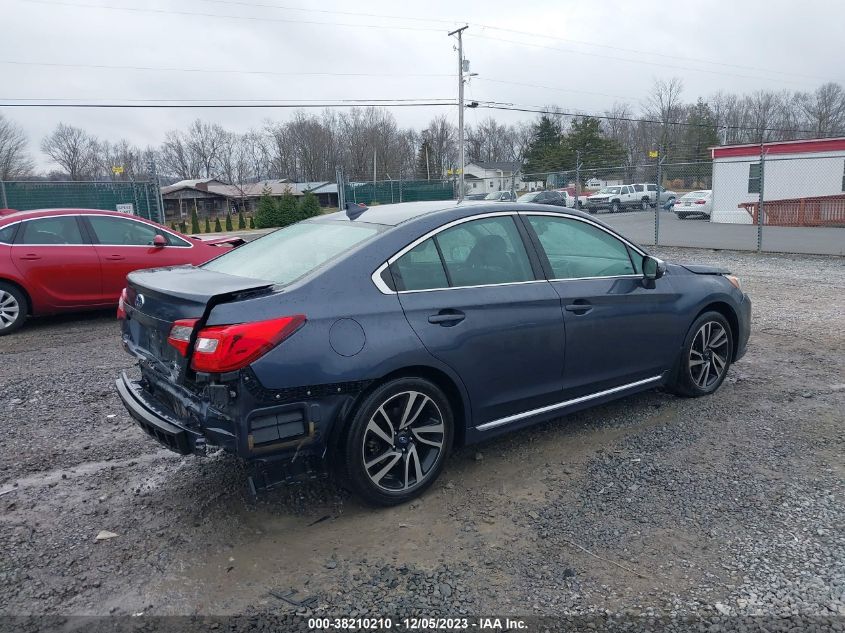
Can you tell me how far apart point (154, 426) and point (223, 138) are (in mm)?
85638

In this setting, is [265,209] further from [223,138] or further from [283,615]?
[223,138]

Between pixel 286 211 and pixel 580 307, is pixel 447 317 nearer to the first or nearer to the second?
pixel 580 307

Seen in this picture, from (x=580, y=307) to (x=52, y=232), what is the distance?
6688mm

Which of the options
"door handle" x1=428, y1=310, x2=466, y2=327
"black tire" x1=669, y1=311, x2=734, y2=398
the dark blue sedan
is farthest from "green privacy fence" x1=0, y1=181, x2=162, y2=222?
"black tire" x1=669, y1=311, x2=734, y2=398

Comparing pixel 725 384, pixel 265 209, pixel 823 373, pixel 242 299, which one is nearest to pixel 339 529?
pixel 242 299

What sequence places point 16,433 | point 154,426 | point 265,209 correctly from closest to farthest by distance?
point 154,426
point 16,433
point 265,209

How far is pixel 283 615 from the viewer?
2.66m

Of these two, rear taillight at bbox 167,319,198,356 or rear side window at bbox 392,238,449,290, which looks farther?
rear side window at bbox 392,238,449,290

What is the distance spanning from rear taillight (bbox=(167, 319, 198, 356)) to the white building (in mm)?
24232

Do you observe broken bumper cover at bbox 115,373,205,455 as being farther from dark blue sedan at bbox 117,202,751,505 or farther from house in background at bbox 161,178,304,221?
house in background at bbox 161,178,304,221

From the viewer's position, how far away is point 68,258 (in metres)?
7.82

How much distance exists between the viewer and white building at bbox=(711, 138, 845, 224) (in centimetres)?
2491

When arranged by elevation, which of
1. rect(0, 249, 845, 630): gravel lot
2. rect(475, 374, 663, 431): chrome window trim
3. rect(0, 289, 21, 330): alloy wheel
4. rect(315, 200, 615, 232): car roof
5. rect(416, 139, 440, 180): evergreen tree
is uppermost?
rect(416, 139, 440, 180): evergreen tree

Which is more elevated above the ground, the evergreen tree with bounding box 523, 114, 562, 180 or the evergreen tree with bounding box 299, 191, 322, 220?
the evergreen tree with bounding box 523, 114, 562, 180
